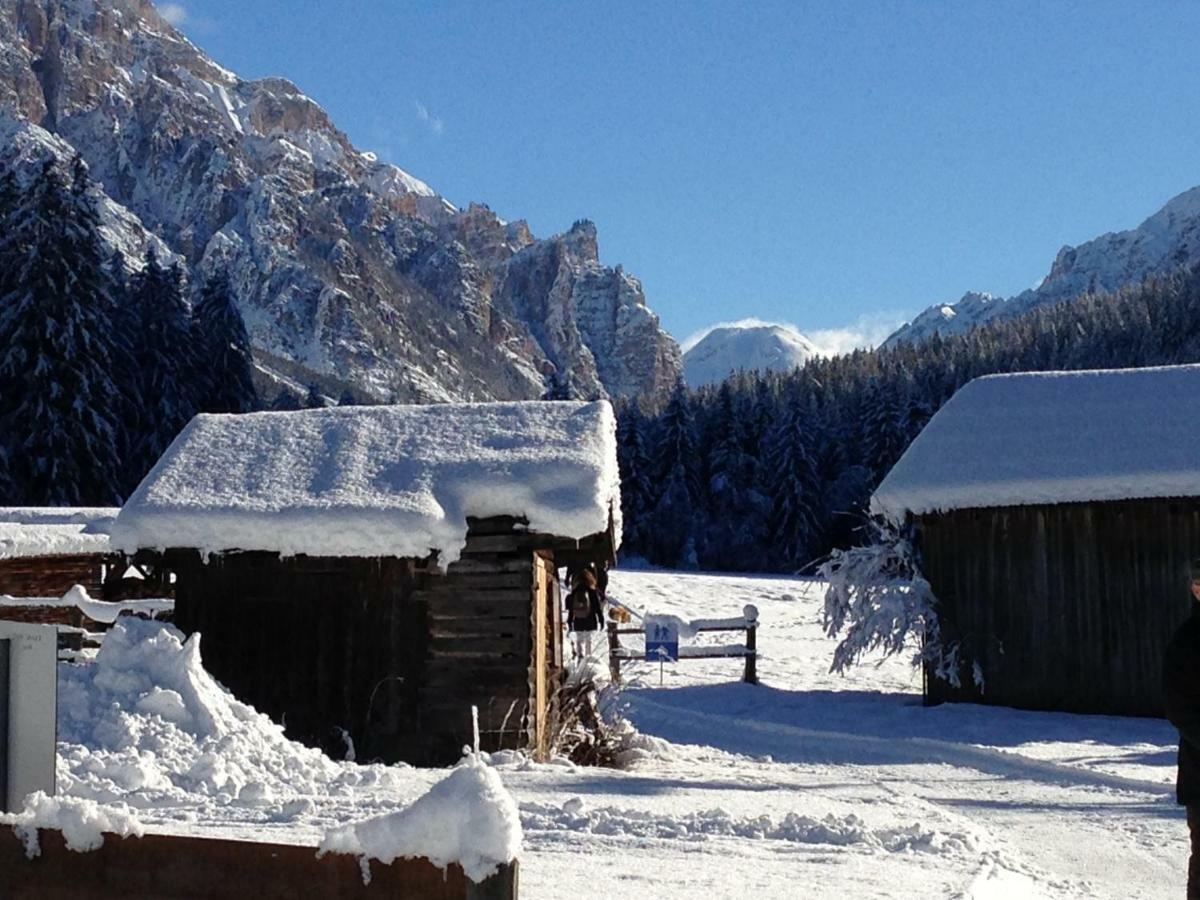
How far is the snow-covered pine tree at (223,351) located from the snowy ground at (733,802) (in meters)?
37.1

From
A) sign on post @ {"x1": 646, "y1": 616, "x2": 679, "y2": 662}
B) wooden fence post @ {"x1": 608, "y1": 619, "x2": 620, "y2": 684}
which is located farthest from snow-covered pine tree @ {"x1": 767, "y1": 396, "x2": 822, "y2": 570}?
sign on post @ {"x1": 646, "y1": 616, "x2": 679, "y2": 662}

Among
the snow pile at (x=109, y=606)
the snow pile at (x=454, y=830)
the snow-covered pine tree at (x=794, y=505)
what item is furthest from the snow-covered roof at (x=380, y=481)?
the snow-covered pine tree at (x=794, y=505)

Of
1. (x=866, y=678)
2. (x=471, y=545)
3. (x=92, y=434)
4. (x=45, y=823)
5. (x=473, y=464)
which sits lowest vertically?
(x=866, y=678)

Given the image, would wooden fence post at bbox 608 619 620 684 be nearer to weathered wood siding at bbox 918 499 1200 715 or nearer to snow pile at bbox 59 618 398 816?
weathered wood siding at bbox 918 499 1200 715

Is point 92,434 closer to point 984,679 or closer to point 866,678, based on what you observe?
point 866,678

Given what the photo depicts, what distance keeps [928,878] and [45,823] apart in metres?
5.10

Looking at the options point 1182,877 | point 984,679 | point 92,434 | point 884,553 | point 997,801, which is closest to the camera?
point 1182,877

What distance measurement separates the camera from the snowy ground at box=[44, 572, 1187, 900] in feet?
24.5

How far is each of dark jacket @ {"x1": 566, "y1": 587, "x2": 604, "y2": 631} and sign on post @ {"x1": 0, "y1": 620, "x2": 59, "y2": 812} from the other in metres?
13.6

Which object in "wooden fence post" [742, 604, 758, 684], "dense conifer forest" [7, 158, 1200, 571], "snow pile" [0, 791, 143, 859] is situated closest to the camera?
"snow pile" [0, 791, 143, 859]

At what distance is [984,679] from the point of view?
20078mm

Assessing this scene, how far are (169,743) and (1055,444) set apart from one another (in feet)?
48.5

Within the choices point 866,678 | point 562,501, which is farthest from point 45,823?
point 866,678

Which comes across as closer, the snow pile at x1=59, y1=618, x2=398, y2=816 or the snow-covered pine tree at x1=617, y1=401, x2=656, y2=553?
the snow pile at x1=59, y1=618, x2=398, y2=816
